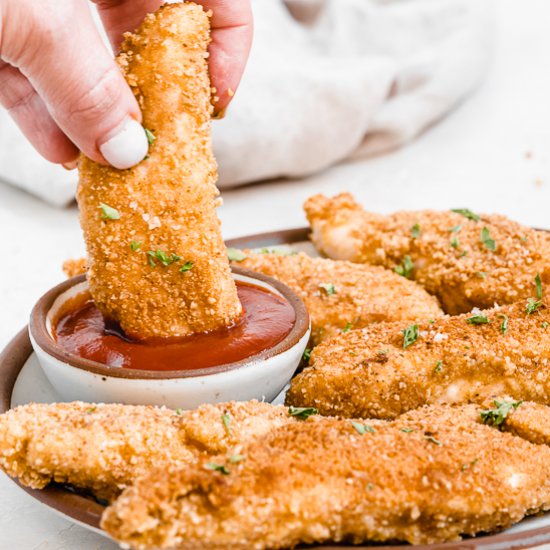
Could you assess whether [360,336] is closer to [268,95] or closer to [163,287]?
[163,287]

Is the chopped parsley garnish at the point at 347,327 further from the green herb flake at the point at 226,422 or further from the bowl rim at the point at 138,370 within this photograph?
the green herb flake at the point at 226,422

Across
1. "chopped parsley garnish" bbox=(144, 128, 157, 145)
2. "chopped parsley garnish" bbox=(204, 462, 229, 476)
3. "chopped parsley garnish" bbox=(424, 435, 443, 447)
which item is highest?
"chopped parsley garnish" bbox=(144, 128, 157, 145)

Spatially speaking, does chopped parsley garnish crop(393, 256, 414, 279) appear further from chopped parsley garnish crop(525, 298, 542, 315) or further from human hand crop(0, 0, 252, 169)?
human hand crop(0, 0, 252, 169)

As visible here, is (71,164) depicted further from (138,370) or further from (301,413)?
(301,413)

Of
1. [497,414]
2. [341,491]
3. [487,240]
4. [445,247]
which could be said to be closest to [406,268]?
[445,247]

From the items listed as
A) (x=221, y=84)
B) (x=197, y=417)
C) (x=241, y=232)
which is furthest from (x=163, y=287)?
(x=241, y=232)

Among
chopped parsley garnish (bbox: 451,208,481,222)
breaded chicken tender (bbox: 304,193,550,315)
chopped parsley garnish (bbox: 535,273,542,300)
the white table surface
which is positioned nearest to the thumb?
breaded chicken tender (bbox: 304,193,550,315)
